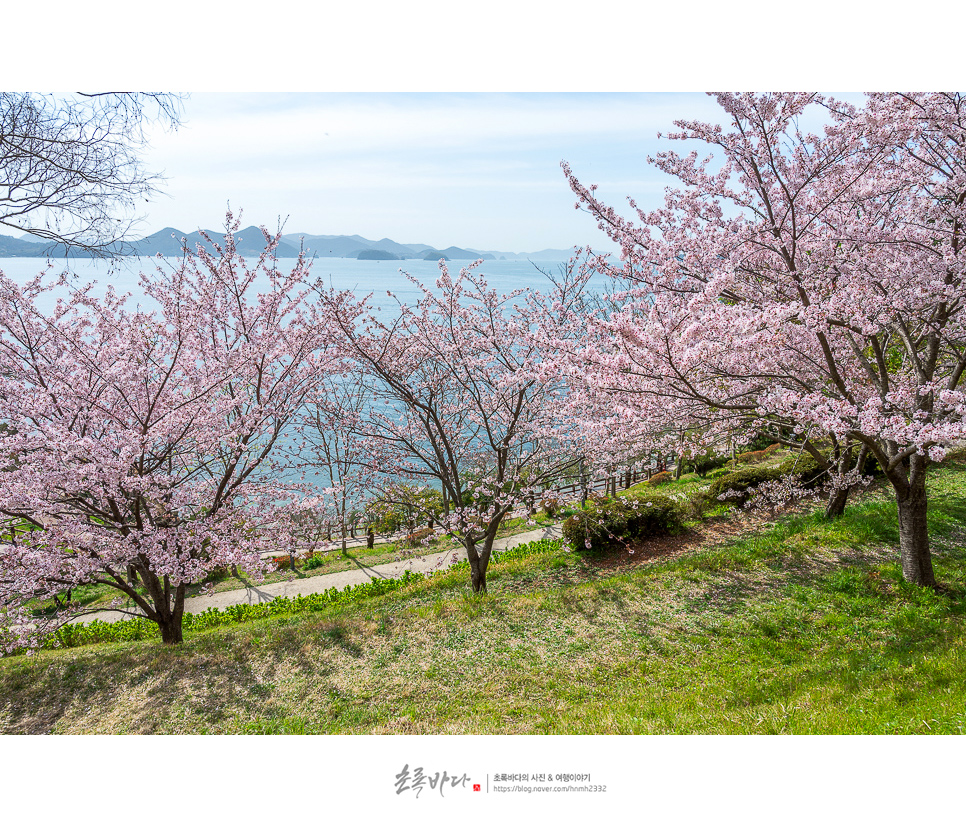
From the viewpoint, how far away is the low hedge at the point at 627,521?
22.0ft

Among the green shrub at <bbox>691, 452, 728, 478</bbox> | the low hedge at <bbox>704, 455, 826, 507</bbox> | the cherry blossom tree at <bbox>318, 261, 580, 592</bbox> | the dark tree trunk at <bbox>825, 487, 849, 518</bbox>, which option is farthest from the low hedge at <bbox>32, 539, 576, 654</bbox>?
the green shrub at <bbox>691, 452, 728, 478</bbox>

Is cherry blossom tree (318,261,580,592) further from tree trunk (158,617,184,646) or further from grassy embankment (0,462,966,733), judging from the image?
tree trunk (158,617,184,646)

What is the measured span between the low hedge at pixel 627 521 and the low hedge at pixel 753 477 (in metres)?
0.94

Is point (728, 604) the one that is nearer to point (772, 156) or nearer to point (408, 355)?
point (772, 156)

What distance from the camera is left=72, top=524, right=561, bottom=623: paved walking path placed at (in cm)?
807

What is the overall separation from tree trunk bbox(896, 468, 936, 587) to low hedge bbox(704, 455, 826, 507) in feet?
10.5

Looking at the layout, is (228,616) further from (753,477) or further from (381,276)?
(753,477)

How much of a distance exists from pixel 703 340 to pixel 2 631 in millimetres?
5452

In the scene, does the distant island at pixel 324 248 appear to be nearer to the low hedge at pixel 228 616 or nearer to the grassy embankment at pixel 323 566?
the low hedge at pixel 228 616

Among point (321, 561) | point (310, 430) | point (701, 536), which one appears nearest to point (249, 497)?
point (310, 430)

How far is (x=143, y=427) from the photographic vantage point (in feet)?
12.9

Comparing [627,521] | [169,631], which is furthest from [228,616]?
[627,521]

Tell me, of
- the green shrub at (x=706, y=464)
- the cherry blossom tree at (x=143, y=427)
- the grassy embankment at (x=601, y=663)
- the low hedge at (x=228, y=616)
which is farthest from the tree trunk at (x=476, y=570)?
the green shrub at (x=706, y=464)

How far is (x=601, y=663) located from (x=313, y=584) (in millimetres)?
6376
